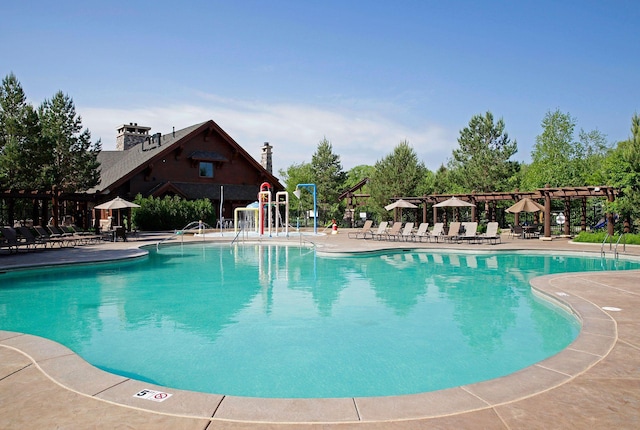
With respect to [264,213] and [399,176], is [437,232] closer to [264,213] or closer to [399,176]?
[399,176]

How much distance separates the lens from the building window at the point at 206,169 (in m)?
35.8

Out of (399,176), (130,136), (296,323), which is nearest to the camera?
(296,323)

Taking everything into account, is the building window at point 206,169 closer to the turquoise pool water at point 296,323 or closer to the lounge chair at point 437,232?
the lounge chair at point 437,232

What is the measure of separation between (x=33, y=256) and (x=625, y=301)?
17.2 m

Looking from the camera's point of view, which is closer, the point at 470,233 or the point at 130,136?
the point at 470,233

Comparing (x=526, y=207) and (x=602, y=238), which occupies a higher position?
(x=526, y=207)

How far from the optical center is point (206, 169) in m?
36.1

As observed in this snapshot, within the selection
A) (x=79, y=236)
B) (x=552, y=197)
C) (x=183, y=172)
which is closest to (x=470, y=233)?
(x=552, y=197)

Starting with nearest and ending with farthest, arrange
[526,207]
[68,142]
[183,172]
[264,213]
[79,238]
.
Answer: [79,238] < [526,207] < [68,142] < [264,213] < [183,172]

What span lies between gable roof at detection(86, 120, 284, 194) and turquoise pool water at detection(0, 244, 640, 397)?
19.3 metres

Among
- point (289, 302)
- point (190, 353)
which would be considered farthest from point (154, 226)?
point (190, 353)

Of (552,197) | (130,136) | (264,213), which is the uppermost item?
(130,136)

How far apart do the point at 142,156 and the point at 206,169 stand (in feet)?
16.6

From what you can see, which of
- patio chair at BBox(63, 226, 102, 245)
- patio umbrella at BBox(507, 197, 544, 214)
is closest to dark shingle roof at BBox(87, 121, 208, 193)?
patio chair at BBox(63, 226, 102, 245)
